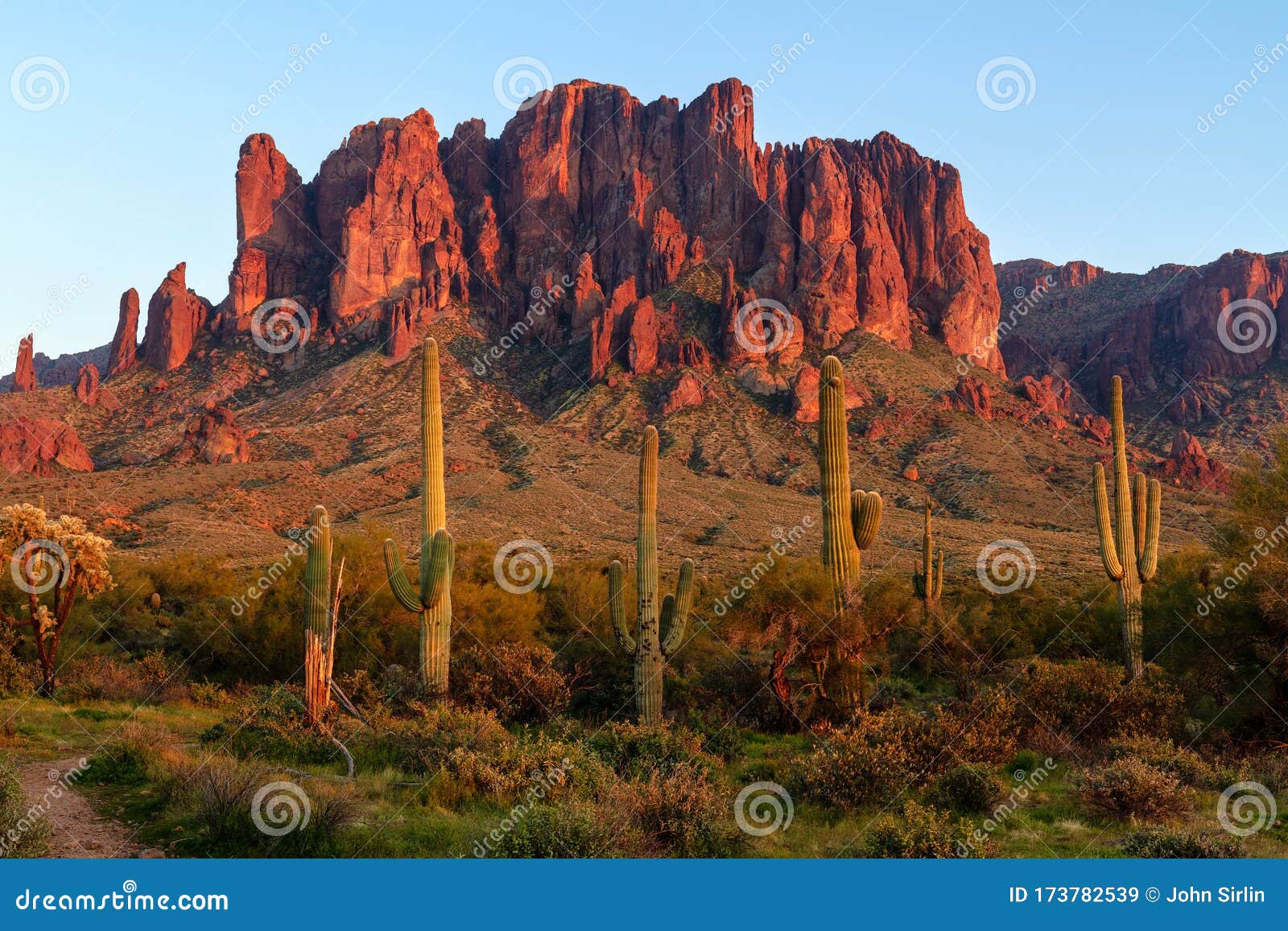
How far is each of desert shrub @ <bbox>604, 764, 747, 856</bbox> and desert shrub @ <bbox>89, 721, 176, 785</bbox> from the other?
5.79 meters

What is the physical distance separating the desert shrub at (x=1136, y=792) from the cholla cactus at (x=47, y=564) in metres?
17.7

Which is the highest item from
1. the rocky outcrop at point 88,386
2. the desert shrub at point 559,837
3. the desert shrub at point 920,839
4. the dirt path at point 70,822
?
the rocky outcrop at point 88,386

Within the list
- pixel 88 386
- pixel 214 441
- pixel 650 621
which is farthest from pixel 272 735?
pixel 88 386

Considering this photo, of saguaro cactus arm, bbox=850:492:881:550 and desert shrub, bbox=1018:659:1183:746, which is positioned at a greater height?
saguaro cactus arm, bbox=850:492:881:550

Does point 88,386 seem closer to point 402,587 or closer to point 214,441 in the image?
point 214,441

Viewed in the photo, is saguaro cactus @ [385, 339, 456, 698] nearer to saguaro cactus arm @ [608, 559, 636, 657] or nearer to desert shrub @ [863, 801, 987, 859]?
saguaro cactus arm @ [608, 559, 636, 657]

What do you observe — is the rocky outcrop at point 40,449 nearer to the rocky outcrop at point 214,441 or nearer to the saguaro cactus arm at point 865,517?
the rocky outcrop at point 214,441

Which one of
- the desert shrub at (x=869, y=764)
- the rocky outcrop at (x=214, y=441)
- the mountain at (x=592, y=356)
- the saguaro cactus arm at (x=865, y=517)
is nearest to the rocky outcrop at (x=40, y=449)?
the mountain at (x=592, y=356)

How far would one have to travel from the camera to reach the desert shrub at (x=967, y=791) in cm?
1034

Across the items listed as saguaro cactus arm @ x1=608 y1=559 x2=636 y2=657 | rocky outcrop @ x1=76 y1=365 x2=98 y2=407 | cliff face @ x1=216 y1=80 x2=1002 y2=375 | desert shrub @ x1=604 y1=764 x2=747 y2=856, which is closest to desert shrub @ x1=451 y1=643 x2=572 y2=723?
saguaro cactus arm @ x1=608 y1=559 x2=636 y2=657

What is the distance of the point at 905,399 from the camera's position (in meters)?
74.6

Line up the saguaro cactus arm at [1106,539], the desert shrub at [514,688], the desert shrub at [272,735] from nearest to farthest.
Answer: the desert shrub at [272,735] < the desert shrub at [514,688] < the saguaro cactus arm at [1106,539]

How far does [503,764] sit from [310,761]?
295 centimetres

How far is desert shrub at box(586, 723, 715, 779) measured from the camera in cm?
1119
